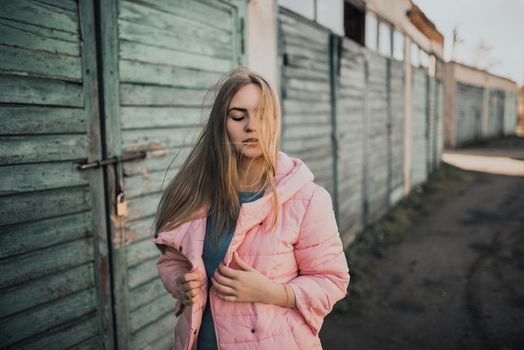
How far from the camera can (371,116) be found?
7977mm

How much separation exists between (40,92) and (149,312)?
1756 millimetres

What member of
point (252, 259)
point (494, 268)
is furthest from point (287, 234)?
point (494, 268)

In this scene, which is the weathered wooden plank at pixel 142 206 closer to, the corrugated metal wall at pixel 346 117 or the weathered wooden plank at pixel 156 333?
the weathered wooden plank at pixel 156 333

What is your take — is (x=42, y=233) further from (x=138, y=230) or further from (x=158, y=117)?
(x=158, y=117)

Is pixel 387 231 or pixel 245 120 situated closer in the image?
pixel 245 120

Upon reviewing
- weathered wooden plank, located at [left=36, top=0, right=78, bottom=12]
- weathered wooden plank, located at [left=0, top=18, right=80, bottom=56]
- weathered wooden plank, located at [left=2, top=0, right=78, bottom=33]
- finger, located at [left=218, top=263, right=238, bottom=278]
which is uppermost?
weathered wooden plank, located at [left=36, top=0, right=78, bottom=12]

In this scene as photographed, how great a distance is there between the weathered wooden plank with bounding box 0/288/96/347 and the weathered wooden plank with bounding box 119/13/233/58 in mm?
1718

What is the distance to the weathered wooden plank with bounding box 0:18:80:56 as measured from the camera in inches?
81.0

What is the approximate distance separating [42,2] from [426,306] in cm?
459

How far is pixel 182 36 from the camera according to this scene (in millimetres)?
3158

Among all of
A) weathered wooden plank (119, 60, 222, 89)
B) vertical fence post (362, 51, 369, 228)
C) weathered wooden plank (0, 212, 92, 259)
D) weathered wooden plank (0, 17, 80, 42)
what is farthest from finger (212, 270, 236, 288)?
vertical fence post (362, 51, 369, 228)

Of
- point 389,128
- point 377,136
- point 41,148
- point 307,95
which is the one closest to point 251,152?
point 41,148

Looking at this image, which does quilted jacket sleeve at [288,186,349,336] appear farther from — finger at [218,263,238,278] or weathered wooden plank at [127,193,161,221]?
weathered wooden plank at [127,193,161,221]

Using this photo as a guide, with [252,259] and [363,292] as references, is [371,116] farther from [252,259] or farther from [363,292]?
[252,259]
